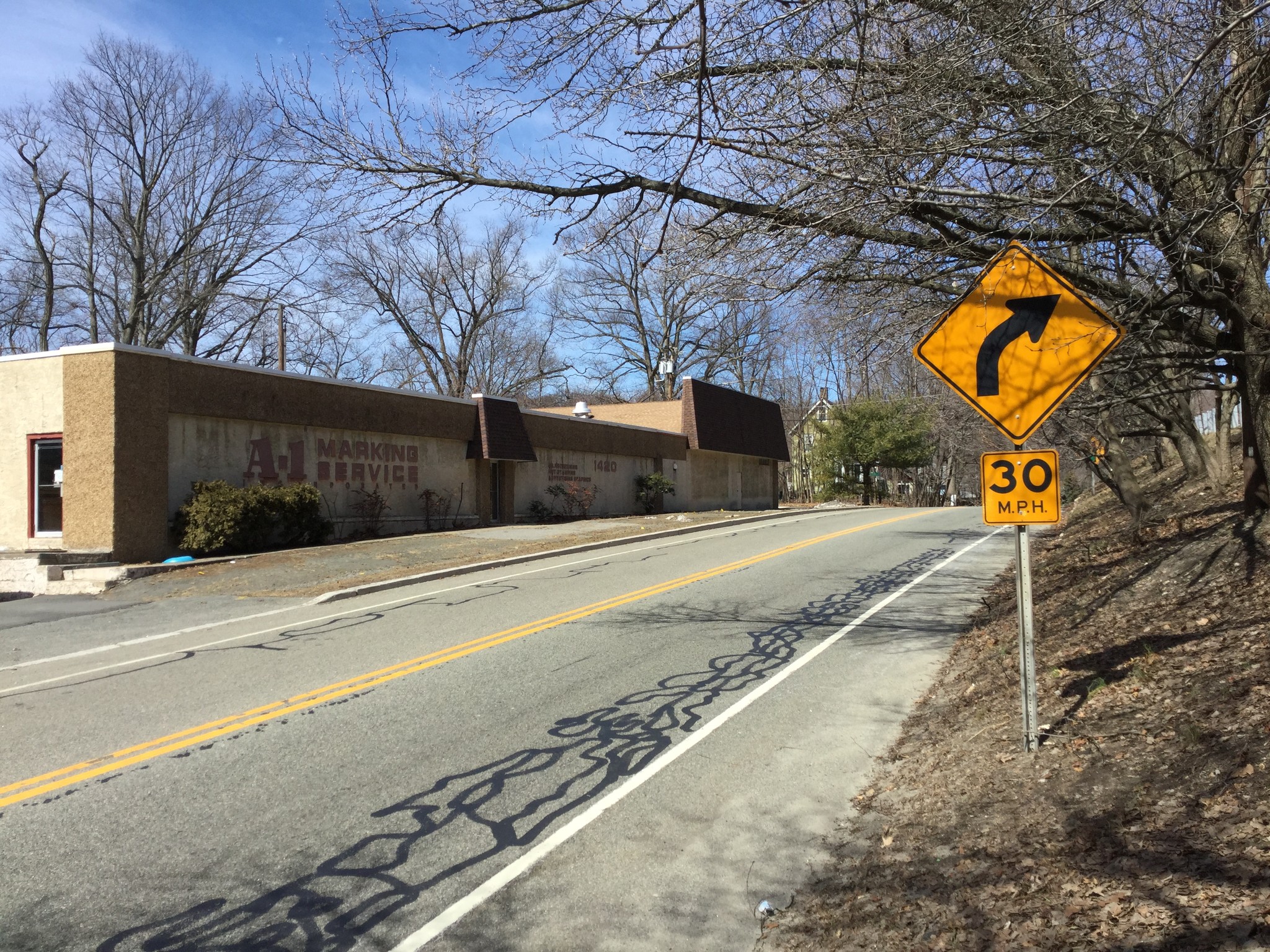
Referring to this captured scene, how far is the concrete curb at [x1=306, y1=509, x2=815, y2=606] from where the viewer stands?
14.0m

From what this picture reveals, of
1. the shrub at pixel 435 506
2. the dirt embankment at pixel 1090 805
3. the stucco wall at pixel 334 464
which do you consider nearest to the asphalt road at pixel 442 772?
the dirt embankment at pixel 1090 805

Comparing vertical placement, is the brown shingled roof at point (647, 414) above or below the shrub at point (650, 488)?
above

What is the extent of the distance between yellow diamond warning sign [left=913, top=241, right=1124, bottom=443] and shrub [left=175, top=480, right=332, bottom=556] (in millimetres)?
15998

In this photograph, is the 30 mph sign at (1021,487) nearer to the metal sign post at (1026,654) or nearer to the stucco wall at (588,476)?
the metal sign post at (1026,654)

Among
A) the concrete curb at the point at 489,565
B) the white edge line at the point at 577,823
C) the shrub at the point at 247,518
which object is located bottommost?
the white edge line at the point at 577,823

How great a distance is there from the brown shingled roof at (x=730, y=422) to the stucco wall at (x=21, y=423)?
26.1 metres

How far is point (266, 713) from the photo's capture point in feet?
23.4

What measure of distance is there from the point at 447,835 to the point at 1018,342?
13.9 feet

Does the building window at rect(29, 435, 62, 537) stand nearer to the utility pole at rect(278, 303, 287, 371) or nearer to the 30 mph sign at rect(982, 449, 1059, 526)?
the utility pole at rect(278, 303, 287, 371)

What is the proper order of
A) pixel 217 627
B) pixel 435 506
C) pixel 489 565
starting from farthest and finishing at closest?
pixel 435 506 → pixel 489 565 → pixel 217 627

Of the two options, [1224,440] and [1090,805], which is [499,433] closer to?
[1224,440]

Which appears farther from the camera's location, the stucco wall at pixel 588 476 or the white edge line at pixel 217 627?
the stucco wall at pixel 588 476

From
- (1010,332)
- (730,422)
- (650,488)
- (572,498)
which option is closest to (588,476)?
(572,498)

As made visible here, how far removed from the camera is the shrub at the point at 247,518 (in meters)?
17.9
